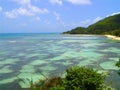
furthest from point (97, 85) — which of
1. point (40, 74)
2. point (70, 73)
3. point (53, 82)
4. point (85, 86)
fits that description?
point (40, 74)

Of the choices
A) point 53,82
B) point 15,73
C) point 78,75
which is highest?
point 78,75

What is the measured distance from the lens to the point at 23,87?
23078mm

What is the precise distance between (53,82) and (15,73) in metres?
13.4

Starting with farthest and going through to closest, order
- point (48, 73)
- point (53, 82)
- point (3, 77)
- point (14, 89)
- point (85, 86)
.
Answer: point (48, 73) → point (3, 77) → point (14, 89) → point (53, 82) → point (85, 86)

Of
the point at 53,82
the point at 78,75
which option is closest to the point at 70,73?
the point at 78,75

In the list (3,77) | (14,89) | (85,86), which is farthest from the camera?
(3,77)

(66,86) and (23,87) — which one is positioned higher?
(66,86)

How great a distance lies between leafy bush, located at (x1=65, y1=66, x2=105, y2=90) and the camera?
14.3 m

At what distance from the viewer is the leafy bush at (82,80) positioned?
14273mm

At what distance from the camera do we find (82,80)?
1426cm

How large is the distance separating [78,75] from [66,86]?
99 cm

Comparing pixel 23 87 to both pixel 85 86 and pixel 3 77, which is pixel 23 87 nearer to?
pixel 3 77

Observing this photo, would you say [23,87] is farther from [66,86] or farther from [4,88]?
[66,86]

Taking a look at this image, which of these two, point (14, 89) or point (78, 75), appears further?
point (14, 89)
